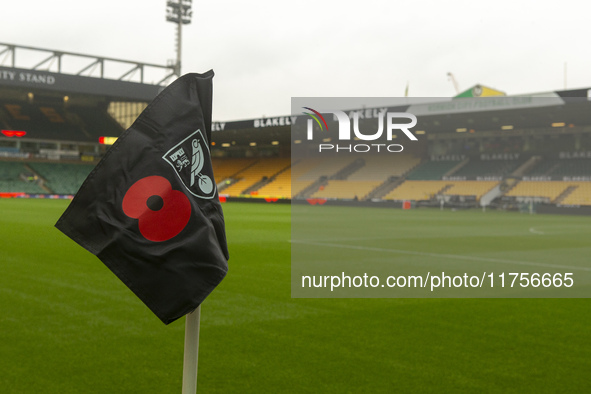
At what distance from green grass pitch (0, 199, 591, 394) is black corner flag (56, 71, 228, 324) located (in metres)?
1.94

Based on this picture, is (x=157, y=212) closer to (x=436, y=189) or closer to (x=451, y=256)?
(x=451, y=256)

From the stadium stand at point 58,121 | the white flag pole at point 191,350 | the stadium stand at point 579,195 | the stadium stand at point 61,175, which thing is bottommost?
the white flag pole at point 191,350

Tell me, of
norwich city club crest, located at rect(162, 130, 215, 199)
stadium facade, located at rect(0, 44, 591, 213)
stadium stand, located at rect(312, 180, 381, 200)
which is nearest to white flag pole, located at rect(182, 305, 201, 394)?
norwich city club crest, located at rect(162, 130, 215, 199)

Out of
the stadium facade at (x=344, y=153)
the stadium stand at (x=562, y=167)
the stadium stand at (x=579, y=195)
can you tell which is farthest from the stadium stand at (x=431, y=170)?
the stadium stand at (x=579, y=195)

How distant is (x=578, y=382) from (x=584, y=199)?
119ft

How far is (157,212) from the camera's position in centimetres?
226

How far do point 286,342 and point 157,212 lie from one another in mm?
3274

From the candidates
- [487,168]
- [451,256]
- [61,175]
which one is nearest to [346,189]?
[487,168]

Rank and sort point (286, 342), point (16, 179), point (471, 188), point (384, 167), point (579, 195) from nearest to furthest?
point (286, 342) < point (579, 195) < point (471, 188) < point (384, 167) < point (16, 179)

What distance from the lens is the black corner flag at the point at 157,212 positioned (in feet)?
7.30

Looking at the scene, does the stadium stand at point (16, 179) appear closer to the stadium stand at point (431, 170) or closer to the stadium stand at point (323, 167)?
the stadium stand at point (323, 167)

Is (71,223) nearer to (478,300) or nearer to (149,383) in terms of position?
(149,383)

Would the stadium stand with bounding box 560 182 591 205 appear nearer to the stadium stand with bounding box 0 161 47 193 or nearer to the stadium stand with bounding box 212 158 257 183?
the stadium stand with bounding box 212 158 257 183

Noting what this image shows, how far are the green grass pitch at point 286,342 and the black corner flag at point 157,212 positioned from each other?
6.36ft
